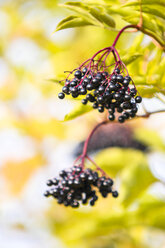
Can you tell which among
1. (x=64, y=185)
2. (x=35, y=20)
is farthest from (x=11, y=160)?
(x=64, y=185)

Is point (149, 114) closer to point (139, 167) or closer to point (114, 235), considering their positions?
point (139, 167)

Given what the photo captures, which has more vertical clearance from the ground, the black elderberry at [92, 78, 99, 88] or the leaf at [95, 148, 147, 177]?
the leaf at [95, 148, 147, 177]

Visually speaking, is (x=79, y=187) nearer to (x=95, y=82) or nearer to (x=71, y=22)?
(x=95, y=82)

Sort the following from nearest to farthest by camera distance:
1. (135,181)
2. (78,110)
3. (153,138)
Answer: (78,110)
(135,181)
(153,138)

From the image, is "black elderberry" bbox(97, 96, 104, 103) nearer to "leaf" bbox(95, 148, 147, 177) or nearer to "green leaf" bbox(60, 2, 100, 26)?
"green leaf" bbox(60, 2, 100, 26)

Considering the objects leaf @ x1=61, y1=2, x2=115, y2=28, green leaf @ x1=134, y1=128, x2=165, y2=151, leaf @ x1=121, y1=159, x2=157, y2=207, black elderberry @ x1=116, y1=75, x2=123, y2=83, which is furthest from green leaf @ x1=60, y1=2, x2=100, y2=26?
green leaf @ x1=134, y1=128, x2=165, y2=151

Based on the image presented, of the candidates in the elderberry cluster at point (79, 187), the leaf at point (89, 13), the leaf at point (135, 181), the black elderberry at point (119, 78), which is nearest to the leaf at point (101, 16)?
the leaf at point (89, 13)

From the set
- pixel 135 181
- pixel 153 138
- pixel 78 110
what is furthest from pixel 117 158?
pixel 78 110

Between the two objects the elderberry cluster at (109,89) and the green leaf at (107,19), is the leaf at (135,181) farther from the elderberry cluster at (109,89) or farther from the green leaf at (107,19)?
the green leaf at (107,19)
